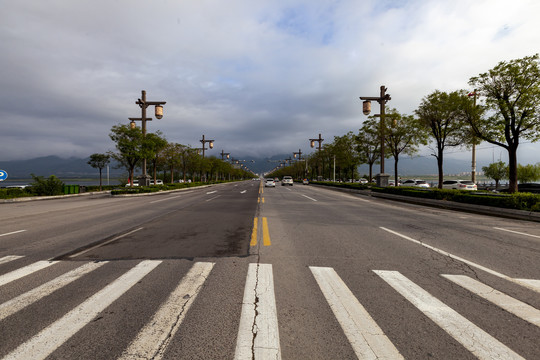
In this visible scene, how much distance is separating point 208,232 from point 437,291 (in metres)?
5.86

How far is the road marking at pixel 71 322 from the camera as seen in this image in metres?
2.34

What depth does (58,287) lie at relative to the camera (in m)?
3.79

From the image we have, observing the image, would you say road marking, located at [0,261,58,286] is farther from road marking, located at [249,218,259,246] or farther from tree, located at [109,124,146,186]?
tree, located at [109,124,146,186]

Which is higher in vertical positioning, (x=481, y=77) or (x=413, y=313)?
(x=481, y=77)

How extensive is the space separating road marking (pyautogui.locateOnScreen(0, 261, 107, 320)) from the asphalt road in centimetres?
3

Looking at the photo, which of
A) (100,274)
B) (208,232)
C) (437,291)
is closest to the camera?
(437,291)

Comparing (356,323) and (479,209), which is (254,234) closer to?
(356,323)

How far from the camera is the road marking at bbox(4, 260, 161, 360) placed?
7.68 ft

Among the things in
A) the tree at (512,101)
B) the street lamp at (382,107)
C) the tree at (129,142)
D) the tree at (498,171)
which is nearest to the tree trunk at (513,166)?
the tree at (512,101)

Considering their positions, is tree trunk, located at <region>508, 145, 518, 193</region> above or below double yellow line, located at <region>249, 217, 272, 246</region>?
above

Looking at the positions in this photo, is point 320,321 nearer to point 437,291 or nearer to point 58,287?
point 437,291

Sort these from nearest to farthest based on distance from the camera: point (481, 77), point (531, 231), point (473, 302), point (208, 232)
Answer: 1. point (473, 302)
2. point (208, 232)
3. point (531, 231)
4. point (481, 77)

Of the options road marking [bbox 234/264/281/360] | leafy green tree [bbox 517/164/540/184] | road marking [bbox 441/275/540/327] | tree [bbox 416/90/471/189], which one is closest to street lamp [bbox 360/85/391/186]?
tree [bbox 416/90/471/189]

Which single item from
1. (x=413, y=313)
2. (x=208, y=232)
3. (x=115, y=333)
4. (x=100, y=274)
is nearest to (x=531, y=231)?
(x=413, y=313)
